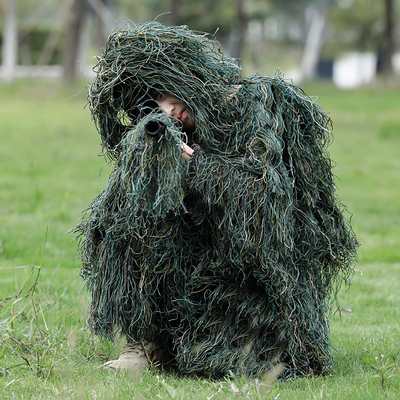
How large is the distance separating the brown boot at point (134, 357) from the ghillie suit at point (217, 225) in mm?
106

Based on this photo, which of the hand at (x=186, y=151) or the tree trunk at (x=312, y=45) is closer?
the hand at (x=186, y=151)

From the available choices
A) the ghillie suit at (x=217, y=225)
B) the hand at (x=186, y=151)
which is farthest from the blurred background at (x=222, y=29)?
the hand at (x=186, y=151)

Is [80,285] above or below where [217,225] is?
below

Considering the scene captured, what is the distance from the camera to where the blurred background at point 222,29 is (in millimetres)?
22391

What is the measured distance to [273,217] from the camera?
257 cm

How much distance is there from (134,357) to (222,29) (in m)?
30.5

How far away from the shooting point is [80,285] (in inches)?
172

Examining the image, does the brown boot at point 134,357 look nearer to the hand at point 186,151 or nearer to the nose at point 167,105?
the hand at point 186,151

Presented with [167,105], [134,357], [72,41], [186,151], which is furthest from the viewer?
[72,41]

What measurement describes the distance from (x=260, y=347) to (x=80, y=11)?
65.2 feet

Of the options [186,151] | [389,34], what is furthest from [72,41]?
[186,151]

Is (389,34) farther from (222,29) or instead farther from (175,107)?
(175,107)

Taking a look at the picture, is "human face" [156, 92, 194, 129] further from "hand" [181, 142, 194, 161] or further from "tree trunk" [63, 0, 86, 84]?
"tree trunk" [63, 0, 86, 84]

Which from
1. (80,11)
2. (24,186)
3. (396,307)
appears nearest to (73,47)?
(80,11)
